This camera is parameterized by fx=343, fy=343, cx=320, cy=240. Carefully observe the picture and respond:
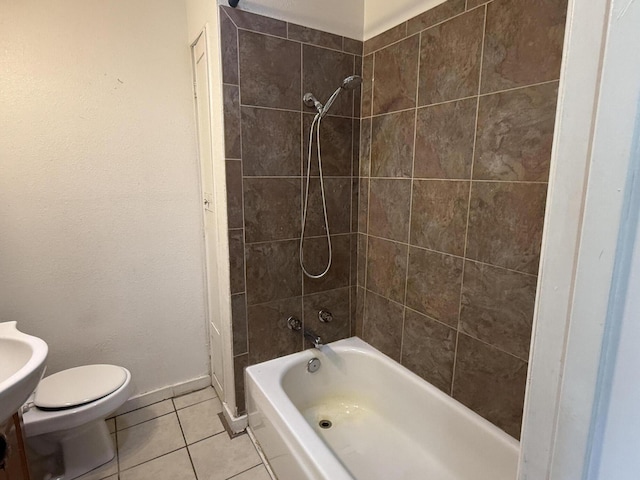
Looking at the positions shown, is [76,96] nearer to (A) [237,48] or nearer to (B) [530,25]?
(A) [237,48]

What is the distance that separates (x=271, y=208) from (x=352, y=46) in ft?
3.15

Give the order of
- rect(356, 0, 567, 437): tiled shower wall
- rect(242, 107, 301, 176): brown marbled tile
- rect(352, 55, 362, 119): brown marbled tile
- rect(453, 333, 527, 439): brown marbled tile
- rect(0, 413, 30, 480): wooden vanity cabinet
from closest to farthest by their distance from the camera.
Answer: rect(0, 413, 30, 480): wooden vanity cabinet
rect(356, 0, 567, 437): tiled shower wall
rect(453, 333, 527, 439): brown marbled tile
rect(242, 107, 301, 176): brown marbled tile
rect(352, 55, 362, 119): brown marbled tile

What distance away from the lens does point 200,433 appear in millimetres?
1819

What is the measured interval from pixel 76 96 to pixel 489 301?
6.76ft

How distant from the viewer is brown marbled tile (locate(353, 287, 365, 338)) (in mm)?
2068

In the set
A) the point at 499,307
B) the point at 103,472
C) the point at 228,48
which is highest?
the point at 228,48

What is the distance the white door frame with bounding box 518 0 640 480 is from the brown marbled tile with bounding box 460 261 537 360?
89 centimetres

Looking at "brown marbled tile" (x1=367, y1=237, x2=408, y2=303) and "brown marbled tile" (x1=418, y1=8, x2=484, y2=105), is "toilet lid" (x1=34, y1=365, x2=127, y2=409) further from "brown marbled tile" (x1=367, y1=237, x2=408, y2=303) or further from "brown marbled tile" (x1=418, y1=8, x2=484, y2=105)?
"brown marbled tile" (x1=418, y1=8, x2=484, y2=105)

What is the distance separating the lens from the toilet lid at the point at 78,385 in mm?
1496

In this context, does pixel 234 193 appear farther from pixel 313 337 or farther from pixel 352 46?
pixel 352 46

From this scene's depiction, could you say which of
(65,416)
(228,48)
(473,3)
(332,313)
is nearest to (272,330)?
(332,313)

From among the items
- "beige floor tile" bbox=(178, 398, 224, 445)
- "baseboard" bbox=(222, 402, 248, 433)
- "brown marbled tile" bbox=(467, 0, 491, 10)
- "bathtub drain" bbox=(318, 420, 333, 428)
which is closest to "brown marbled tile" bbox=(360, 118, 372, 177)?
"brown marbled tile" bbox=(467, 0, 491, 10)

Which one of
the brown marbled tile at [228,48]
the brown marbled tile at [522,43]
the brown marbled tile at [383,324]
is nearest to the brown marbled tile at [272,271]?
the brown marbled tile at [383,324]

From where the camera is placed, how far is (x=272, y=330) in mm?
1852
